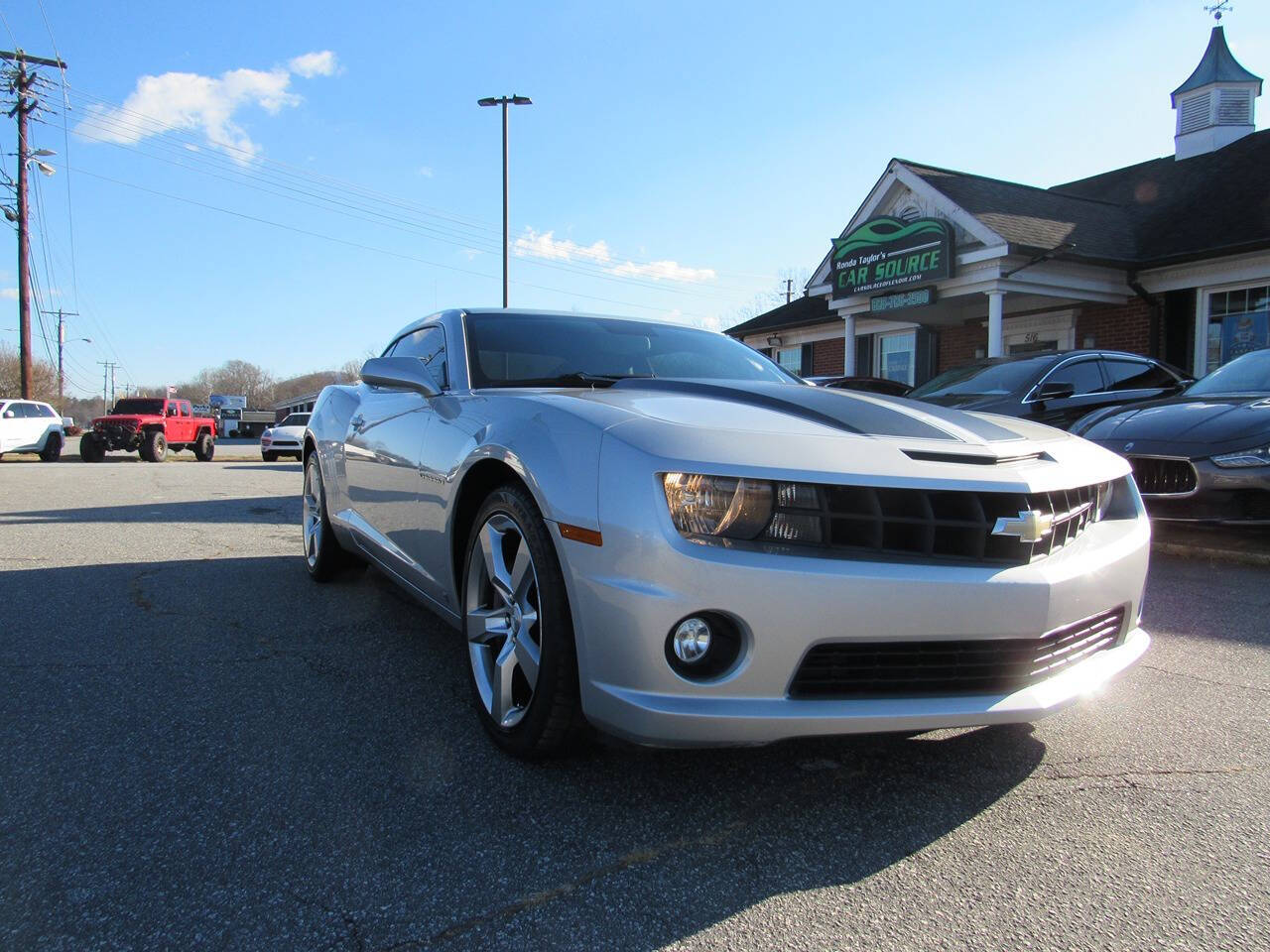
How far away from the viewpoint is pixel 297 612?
13.3ft

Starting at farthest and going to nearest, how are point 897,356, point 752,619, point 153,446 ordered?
point 153,446 < point 897,356 < point 752,619

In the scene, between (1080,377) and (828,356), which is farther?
(828,356)

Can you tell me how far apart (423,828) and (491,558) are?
77 cm

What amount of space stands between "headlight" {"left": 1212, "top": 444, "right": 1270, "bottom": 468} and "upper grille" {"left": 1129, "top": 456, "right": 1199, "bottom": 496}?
0.16 meters

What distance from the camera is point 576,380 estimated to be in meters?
3.11

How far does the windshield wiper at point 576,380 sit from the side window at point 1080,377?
220 inches

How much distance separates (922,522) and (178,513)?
8.02 meters

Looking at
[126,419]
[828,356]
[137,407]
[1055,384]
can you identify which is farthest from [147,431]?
[1055,384]

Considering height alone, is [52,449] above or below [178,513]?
above

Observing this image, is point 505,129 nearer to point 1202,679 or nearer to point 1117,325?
point 1117,325

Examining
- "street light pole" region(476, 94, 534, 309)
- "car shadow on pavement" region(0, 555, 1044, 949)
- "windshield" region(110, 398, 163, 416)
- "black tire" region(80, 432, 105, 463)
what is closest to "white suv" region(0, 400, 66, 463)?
"black tire" region(80, 432, 105, 463)

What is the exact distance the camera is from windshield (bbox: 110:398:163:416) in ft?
74.2

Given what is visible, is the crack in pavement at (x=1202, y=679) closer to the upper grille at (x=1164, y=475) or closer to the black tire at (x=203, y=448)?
the upper grille at (x=1164, y=475)

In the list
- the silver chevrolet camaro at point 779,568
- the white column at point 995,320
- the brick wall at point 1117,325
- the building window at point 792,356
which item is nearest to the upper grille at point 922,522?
the silver chevrolet camaro at point 779,568
